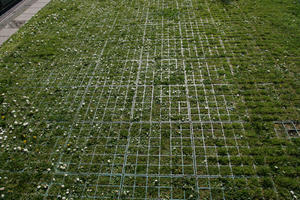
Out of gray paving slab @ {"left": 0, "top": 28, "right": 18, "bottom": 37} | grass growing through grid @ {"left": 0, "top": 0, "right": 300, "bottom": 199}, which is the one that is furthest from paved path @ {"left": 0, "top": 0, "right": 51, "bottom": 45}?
grass growing through grid @ {"left": 0, "top": 0, "right": 300, "bottom": 199}

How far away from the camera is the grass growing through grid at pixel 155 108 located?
17.2ft

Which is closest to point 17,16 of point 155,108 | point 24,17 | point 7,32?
point 24,17

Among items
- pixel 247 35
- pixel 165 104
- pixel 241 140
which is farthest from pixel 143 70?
pixel 247 35

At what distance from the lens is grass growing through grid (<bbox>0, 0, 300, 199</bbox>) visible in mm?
5254

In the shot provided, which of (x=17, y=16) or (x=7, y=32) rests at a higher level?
(x=17, y=16)

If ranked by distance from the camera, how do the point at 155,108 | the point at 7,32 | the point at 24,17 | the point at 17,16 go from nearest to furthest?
the point at 155,108 < the point at 7,32 < the point at 24,17 < the point at 17,16

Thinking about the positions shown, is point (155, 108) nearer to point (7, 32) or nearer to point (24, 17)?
point (7, 32)

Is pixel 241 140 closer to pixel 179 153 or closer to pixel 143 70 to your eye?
pixel 179 153

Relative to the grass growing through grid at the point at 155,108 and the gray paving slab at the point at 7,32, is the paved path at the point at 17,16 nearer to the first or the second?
the gray paving slab at the point at 7,32

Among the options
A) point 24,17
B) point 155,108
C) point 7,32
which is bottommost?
point 155,108

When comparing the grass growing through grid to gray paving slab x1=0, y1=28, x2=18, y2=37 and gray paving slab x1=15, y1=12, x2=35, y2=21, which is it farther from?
gray paving slab x1=15, y1=12, x2=35, y2=21

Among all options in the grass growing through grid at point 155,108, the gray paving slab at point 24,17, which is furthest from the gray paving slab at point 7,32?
the gray paving slab at point 24,17

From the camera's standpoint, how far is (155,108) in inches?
276

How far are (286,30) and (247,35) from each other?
1944 mm
